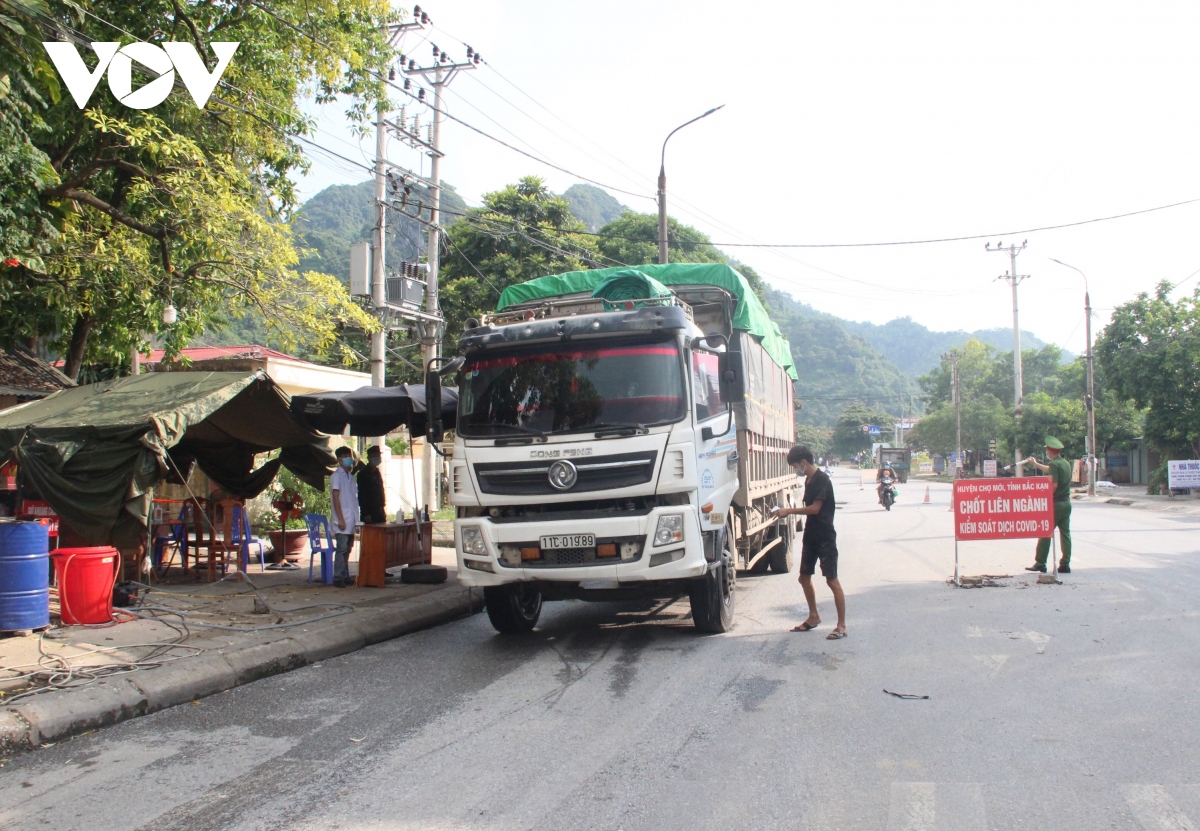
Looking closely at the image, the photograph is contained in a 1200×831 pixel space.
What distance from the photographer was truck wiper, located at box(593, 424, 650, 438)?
7391 mm

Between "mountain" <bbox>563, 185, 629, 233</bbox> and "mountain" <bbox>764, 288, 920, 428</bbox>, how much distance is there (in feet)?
119

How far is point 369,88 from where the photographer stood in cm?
1521

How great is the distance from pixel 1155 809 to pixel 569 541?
14.4 ft

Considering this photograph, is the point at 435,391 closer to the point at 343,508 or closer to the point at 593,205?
the point at 343,508

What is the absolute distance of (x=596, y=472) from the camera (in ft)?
24.2

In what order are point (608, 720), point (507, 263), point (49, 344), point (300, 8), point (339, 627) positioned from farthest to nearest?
point (507, 263) < point (49, 344) < point (300, 8) < point (339, 627) < point (608, 720)

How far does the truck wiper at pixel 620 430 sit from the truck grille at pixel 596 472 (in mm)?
180

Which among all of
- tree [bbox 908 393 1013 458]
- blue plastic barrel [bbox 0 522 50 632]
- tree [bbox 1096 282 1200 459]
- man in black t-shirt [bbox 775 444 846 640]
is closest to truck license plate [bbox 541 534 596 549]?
man in black t-shirt [bbox 775 444 846 640]

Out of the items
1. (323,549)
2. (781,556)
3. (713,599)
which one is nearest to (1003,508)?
(781,556)

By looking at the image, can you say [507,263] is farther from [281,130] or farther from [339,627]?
[339,627]

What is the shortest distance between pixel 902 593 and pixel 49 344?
15.2 metres

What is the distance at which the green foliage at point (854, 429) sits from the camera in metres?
127

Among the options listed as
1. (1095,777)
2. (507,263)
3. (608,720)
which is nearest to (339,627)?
(608,720)

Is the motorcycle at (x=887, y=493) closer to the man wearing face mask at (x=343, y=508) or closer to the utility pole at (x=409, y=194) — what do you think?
the utility pole at (x=409, y=194)
